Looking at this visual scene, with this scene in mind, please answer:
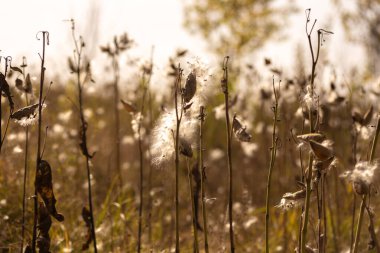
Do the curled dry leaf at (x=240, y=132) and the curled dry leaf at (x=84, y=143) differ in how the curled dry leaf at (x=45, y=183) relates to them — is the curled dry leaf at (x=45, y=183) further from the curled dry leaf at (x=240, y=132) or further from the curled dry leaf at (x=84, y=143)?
the curled dry leaf at (x=240, y=132)

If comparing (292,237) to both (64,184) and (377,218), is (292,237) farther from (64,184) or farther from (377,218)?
(64,184)

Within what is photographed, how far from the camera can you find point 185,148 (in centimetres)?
157

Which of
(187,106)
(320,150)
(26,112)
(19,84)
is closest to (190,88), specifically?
(187,106)

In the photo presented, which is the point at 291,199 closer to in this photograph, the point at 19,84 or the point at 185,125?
the point at 185,125

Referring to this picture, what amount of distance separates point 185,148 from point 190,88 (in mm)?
163

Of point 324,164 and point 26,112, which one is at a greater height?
point 26,112

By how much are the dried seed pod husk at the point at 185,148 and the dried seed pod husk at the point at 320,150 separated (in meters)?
0.34

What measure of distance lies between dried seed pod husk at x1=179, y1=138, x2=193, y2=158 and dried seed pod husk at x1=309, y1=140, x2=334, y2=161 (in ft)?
1.10

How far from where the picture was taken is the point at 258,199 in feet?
17.1

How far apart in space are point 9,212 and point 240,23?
9.01 metres

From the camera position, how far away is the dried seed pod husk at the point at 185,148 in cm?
156

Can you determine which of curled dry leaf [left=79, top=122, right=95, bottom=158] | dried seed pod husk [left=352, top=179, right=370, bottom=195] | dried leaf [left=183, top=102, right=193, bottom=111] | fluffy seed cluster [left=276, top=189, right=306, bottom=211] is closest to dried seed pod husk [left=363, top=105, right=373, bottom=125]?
fluffy seed cluster [left=276, top=189, right=306, bottom=211]

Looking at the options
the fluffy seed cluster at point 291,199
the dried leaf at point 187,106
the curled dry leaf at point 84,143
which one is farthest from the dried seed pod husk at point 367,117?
the curled dry leaf at point 84,143

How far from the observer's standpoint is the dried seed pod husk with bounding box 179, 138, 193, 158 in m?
1.56
